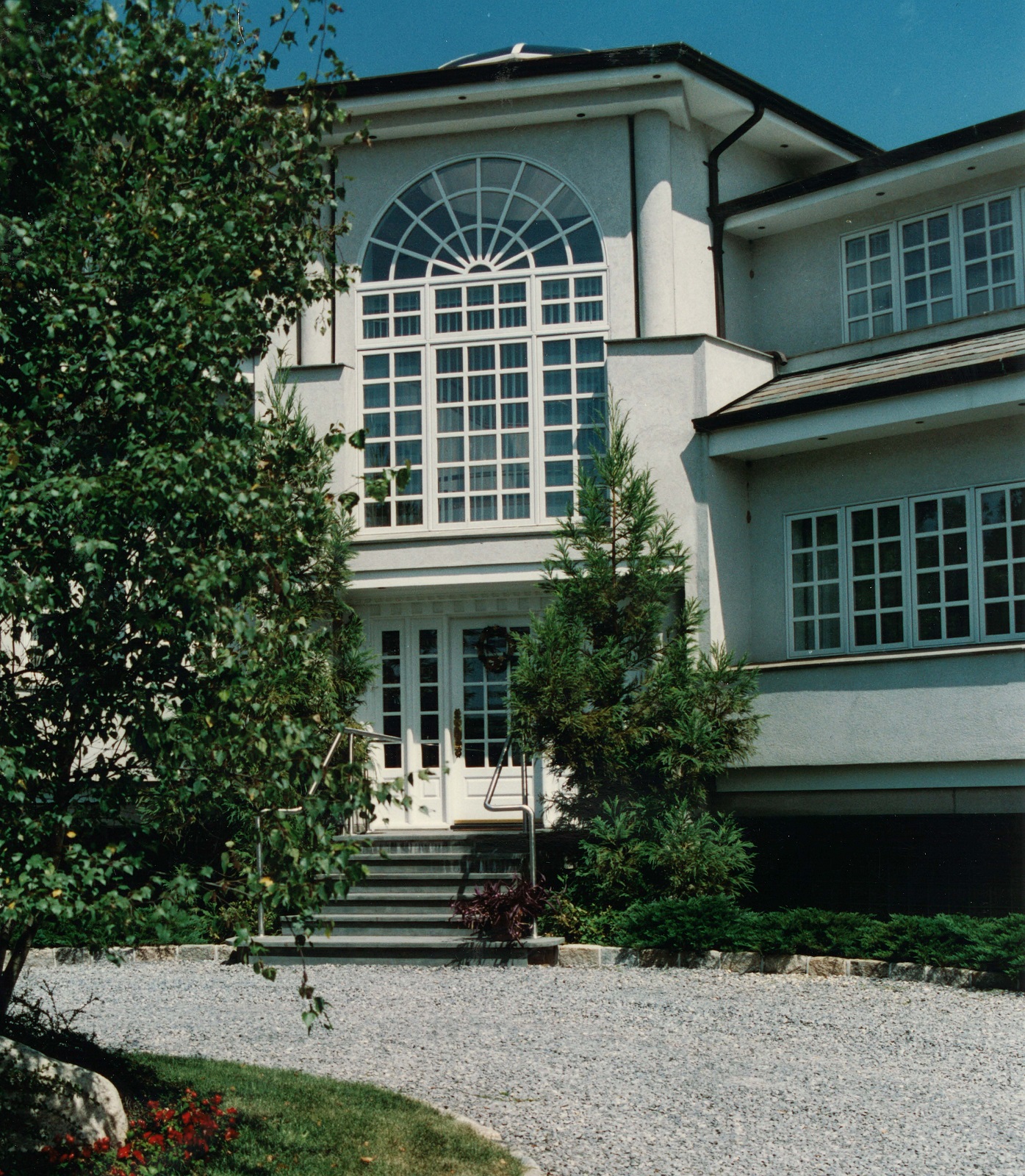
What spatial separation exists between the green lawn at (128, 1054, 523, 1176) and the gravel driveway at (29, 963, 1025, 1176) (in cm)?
37

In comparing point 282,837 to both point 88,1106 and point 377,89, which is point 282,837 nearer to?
point 88,1106

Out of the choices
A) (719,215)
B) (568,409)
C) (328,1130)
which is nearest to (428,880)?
(568,409)

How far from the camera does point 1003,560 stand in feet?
43.3

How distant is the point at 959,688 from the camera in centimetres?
1224

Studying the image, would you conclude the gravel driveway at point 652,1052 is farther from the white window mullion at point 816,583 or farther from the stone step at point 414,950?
the white window mullion at point 816,583

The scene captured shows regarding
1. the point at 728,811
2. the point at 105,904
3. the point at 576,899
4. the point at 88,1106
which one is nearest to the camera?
the point at 105,904

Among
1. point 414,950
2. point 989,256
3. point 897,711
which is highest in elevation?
point 989,256

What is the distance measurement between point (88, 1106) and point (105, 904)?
1.74 metres

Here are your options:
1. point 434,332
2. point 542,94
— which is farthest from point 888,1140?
point 542,94

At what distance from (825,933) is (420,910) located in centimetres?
395

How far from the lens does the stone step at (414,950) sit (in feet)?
39.9

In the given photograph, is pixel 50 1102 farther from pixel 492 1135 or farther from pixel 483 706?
pixel 483 706

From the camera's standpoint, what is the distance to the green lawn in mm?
6207

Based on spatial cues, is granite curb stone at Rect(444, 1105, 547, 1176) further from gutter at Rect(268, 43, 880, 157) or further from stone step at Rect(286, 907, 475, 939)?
gutter at Rect(268, 43, 880, 157)
